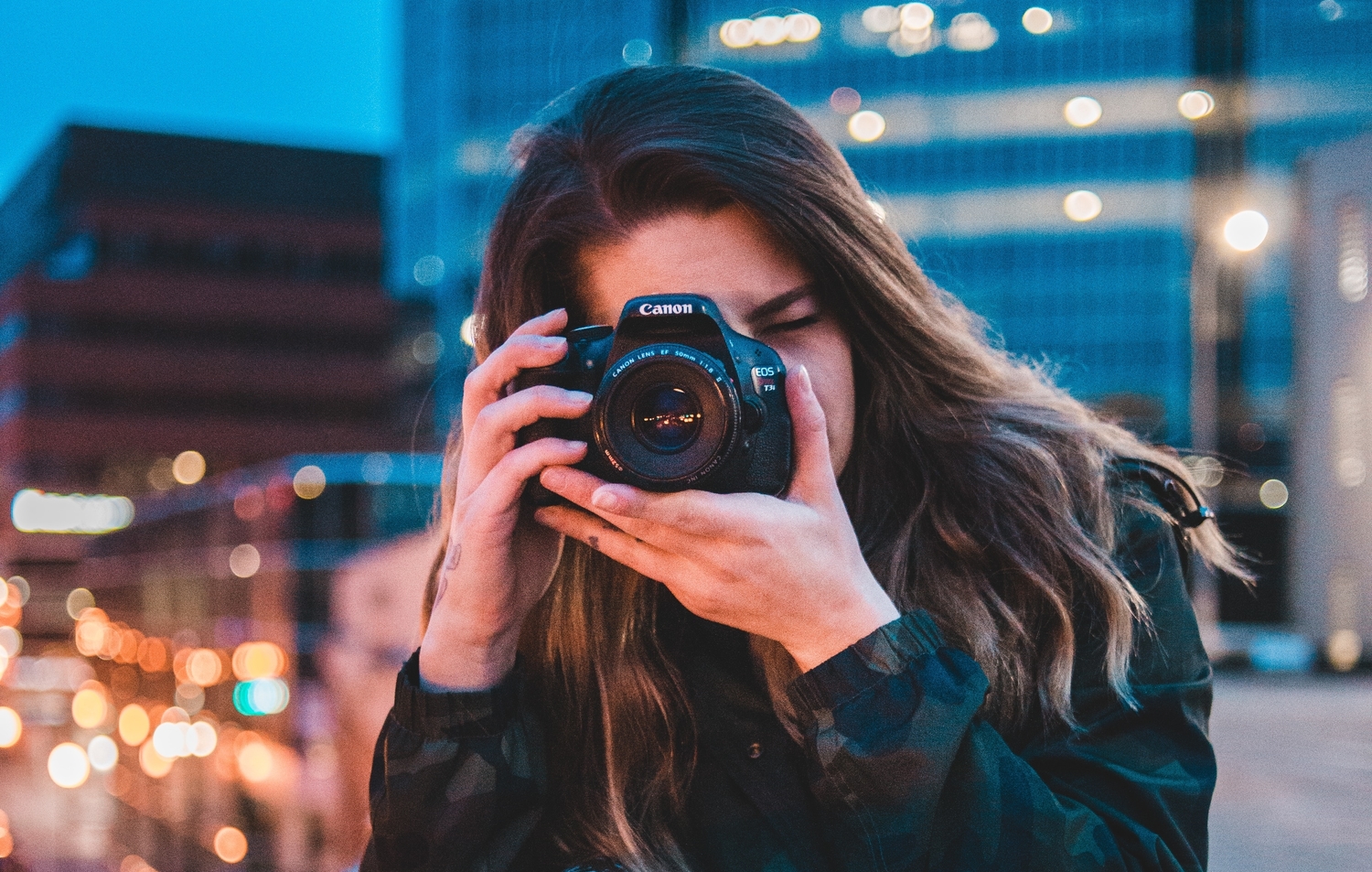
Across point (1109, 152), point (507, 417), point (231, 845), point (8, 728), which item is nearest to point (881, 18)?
point (1109, 152)

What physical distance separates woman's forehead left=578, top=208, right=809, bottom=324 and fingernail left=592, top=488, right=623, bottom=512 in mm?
259

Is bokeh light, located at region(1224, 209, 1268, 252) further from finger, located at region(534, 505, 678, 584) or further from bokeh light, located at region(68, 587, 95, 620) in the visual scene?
bokeh light, located at region(68, 587, 95, 620)

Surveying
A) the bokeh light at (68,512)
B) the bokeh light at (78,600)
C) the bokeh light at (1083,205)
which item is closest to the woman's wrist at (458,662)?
the bokeh light at (1083,205)

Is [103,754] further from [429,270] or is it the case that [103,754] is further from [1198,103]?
[429,270]

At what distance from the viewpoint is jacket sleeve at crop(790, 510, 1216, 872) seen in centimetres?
105

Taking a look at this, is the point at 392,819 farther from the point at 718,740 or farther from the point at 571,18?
the point at 571,18

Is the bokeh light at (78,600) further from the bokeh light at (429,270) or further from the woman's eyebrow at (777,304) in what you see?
the woman's eyebrow at (777,304)

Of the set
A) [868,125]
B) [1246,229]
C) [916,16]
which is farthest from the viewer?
[868,125]

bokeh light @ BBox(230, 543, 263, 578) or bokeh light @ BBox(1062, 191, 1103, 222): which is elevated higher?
bokeh light @ BBox(1062, 191, 1103, 222)

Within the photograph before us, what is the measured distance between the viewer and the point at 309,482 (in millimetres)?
10617

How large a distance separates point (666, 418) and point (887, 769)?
1.32 feet

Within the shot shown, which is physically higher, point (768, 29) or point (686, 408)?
point (768, 29)

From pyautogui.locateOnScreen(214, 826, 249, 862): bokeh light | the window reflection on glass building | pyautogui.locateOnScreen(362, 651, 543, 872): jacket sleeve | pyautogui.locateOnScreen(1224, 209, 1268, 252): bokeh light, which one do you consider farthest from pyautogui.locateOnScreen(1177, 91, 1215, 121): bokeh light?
pyautogui.locateOnScreen(214, 826, 249, 862): bokeh light

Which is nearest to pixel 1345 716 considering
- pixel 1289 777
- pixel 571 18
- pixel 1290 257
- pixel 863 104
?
pixel 1289 777
